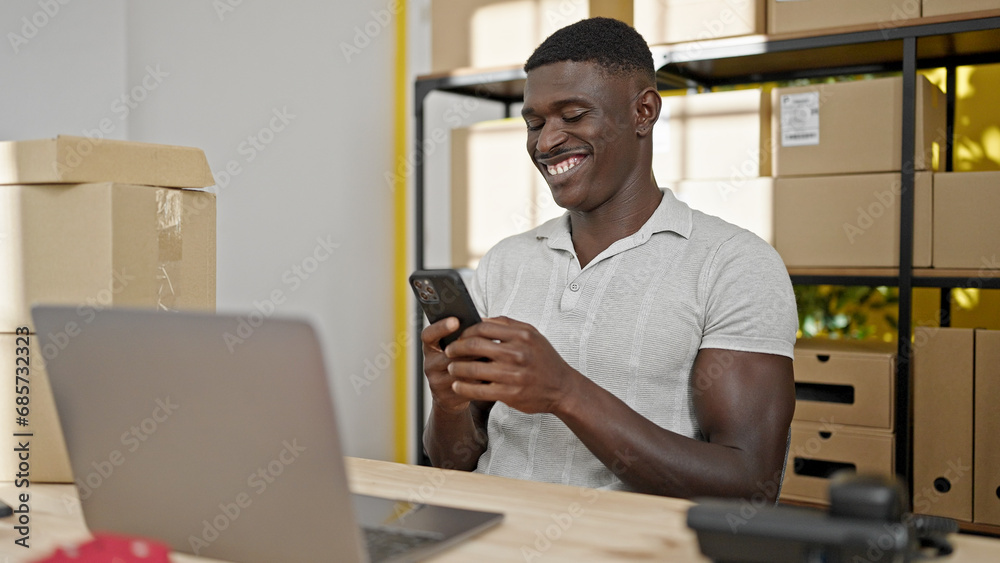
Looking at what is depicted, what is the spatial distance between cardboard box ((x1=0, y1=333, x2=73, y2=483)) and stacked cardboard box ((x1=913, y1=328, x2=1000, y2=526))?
170 centimetres

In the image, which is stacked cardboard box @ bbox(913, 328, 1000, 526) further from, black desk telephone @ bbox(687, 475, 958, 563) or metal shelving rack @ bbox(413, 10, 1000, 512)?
black desk telephone @ bbox(687, 475, 958, 563)

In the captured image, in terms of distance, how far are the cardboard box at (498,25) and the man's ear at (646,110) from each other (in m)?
0.89

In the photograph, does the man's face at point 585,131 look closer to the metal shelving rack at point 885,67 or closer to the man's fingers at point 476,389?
the man's fingers at point 476,389

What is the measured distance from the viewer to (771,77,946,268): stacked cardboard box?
1.91 m

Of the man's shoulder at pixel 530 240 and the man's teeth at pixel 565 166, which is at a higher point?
the man's teeth at pixel 565 166

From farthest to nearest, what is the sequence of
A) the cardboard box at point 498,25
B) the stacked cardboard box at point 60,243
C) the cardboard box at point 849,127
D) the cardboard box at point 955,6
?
the cardboard box at point 498,25 < the cardboard box at point 849,127 < the cardboard box at point 955,6 < the stacked cardboard box at point 60,243

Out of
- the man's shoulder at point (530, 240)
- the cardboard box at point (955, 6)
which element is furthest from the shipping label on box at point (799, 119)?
the man's shoulder at point (530, 240)

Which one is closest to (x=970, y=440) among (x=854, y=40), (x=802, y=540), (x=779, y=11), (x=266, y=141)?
(x=854, y=40)

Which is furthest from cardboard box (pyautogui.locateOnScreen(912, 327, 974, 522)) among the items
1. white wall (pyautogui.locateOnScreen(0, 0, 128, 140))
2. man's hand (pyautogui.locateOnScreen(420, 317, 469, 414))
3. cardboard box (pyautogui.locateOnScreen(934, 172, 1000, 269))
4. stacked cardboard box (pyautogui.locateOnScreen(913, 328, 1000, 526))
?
white wall (pyautogui.locateOnScreen(0, 0, 128, 140))

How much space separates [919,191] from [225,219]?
6.72ft

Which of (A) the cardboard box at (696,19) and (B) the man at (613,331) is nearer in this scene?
(B) the man at (613,331)

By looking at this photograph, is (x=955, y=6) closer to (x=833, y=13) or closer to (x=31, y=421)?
(x=833, y=13)

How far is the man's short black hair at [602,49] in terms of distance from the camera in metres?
1.36

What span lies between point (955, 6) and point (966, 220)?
46 cm
